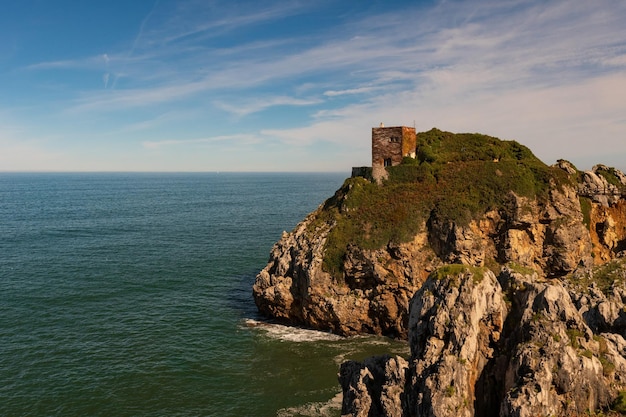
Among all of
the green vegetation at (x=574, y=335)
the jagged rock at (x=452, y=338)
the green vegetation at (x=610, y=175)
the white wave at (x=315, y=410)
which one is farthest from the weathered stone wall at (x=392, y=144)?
the green vegetation at (x=574, y=335)

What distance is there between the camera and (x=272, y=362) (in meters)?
41.4

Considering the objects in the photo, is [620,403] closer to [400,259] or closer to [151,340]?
[400,259]

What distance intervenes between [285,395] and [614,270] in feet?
96.0

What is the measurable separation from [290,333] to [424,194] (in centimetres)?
2376

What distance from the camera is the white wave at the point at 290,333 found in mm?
46438

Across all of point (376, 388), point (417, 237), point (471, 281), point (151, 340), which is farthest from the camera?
point (417, 237)

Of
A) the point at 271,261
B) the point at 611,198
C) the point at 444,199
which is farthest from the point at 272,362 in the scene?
the point at 611,198

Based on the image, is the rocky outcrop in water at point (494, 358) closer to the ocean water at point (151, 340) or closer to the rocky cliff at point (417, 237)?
the ocean water at point (151, 340)

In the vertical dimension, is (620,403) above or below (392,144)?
below

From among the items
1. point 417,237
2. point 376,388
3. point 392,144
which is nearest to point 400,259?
point 417,237

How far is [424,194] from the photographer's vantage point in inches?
2151

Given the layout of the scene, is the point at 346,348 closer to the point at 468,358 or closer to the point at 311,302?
the point at 311,302

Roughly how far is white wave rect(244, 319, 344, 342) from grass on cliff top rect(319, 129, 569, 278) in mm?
6826

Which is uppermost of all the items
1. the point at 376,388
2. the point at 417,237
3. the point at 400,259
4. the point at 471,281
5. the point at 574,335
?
the point at 471,281
